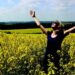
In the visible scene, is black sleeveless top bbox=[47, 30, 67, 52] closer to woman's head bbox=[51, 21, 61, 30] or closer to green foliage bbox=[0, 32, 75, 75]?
woman's head bbox=[51, 21, 61, 30]

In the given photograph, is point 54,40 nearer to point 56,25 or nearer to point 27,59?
point 56,25

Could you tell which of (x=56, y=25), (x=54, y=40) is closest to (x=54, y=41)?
(x=54, y=40)

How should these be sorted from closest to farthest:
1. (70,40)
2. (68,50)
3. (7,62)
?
1. (7,62)
2. (68,50)
3. (70,40)

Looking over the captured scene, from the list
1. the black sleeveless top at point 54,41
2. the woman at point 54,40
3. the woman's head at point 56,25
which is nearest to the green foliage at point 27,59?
the woman at point 54,40

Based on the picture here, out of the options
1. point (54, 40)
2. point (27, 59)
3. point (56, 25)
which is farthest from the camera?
point (27, 59)

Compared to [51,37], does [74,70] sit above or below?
below

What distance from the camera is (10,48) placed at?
10891 millimetres

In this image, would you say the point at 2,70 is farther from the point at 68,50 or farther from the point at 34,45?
the point at 68,50

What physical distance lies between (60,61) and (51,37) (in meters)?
0.75

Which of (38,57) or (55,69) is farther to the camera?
(38,57)

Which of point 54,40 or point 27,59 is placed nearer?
point 54,40

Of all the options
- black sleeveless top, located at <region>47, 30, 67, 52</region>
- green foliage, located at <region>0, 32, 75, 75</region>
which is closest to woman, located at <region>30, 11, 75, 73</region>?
black sleeveless top, located at <region>47, 30, 67, 52</region>

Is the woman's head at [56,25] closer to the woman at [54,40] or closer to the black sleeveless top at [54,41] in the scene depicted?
the woman at [54,40]

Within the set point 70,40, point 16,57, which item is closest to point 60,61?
point 16,57
